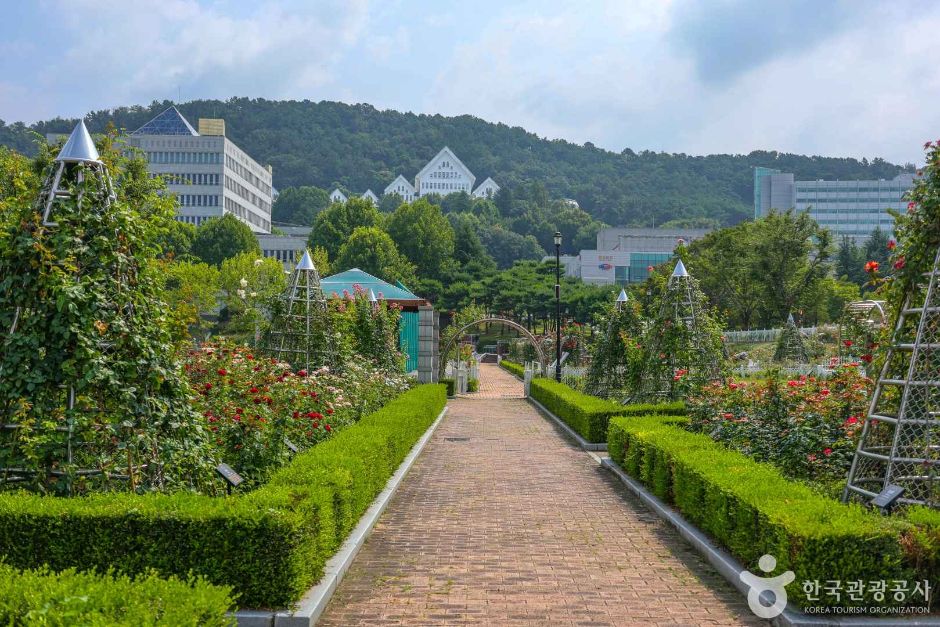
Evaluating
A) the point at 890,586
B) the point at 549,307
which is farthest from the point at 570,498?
the point at 549,307

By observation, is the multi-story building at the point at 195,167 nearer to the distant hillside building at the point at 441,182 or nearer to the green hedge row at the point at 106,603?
the distant hillside building at the point at 441,182

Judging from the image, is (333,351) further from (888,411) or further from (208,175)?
(208,175)

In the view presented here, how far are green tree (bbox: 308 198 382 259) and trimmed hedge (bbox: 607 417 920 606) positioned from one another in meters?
76.5

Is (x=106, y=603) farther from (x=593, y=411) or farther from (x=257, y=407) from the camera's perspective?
(x=593, y=411)

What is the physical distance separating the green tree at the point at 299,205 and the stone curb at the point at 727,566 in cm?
13238

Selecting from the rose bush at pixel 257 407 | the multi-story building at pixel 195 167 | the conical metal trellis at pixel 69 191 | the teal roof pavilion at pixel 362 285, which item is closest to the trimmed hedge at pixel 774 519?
the rose bush at pixel 257 407

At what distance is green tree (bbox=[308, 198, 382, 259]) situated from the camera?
84875mm

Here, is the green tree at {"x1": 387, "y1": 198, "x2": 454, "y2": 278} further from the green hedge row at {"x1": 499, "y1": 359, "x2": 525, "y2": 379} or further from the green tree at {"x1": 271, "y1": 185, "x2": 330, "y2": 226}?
the green tree at {"x1": 271, "y1": 185, "x2": 330, "y2": 226}

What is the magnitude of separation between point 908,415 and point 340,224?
80480mm

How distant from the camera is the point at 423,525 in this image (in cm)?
906

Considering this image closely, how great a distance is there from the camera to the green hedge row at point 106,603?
3738 mm

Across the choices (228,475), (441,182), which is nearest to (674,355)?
(228,475)

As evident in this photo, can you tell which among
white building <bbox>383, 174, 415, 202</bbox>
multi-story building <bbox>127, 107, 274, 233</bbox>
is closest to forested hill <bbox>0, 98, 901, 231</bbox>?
white building <bbox>383, 174, 415, 202</bbox>

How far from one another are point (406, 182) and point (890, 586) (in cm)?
19224
